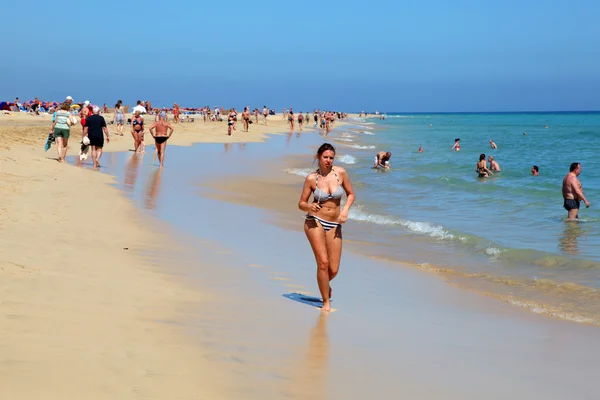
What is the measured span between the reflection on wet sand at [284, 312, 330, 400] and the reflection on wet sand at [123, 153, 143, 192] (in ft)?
31.7

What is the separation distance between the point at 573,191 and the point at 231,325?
9664 mm

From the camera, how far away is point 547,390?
14.8 feet

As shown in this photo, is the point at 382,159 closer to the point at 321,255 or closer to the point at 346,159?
the point at 346,159

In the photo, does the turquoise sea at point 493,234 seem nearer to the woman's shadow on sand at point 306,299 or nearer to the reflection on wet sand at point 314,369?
the woman's shadow on sand at point 306,299

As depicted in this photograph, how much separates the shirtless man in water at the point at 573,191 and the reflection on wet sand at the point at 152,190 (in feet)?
24.6

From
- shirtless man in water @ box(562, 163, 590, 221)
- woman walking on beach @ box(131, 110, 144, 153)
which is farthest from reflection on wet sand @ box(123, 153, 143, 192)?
shirtless man in water @ box(562, 163, 590, 221)

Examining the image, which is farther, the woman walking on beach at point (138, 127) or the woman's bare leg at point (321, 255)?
the woman walking on beach at point (138, 127)

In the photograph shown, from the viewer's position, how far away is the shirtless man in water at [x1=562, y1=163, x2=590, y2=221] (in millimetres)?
13094

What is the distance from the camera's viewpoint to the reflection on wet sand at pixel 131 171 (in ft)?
50.0


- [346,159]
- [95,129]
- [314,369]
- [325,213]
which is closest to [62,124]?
[95,129]

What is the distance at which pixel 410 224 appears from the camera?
12.5 metres

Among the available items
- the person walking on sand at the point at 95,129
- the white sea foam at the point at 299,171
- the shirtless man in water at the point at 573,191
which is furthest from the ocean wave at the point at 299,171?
the shirtless man in water at the point at 573,191

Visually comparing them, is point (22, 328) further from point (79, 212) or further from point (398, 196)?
point (398, 196)

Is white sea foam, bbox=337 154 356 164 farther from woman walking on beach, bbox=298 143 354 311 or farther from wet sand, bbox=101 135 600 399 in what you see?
woman walking on beach, bbox=298 143 354 311
